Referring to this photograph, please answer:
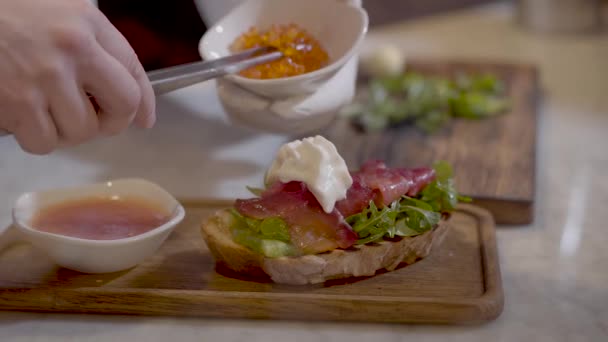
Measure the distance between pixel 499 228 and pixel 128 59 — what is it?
0.78m

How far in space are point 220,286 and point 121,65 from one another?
0.38 meters

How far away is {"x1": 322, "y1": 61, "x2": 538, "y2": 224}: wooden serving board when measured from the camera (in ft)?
5.40

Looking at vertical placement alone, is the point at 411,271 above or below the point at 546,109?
above

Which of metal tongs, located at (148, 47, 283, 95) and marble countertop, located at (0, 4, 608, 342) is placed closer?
marble countertop, located at (0, 4, 608, 342)

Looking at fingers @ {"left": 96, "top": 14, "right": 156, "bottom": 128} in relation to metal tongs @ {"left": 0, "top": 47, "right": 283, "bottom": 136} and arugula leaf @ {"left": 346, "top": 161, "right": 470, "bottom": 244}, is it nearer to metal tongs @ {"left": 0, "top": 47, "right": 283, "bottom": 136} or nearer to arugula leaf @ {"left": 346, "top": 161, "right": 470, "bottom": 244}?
metal tongs @ {"left": 0, "top": 47, "right": 283, "bottom": 136}

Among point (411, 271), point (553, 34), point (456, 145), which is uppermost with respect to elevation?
point (411, 271)

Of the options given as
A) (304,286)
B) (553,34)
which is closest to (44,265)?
(304,286)

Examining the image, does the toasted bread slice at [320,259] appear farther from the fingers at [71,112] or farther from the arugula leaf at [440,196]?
the fingers at [71,112]

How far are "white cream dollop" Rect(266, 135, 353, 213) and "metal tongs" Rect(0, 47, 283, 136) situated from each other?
20cm

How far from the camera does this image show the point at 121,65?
1.26m

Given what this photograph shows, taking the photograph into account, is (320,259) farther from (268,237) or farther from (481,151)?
(481,151)

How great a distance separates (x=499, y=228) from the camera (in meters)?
1.64

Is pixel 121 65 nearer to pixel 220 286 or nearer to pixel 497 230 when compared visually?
pixel 220 286

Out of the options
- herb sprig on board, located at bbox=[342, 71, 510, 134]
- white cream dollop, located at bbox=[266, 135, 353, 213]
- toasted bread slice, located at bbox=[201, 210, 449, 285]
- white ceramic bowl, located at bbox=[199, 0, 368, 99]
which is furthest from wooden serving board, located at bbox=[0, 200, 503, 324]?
herb sprig on board, located at bbox=[342, 71, 510, 134]
